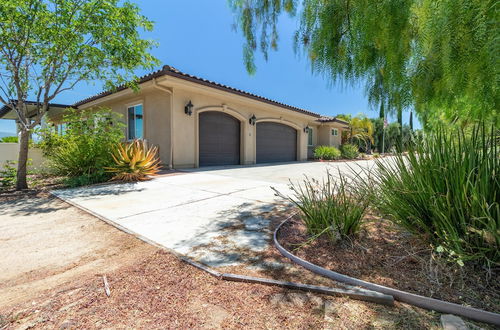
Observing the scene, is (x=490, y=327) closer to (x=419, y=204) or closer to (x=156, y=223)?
(x=419, y=204)

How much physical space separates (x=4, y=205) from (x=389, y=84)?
6672mm

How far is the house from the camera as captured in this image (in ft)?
29.7

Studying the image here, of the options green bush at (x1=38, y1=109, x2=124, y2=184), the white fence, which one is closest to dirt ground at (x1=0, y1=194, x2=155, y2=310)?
green bush at (x1=38, y1=109, x2=124, y2=184)

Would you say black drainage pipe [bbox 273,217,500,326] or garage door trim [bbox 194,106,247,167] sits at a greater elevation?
garage door trim [bbox 194,106,247,167]

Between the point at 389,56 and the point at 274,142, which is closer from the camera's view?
the point at 389,56

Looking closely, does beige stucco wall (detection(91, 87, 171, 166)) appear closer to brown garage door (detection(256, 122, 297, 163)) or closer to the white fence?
the white fence

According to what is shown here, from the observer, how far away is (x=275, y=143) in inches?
560

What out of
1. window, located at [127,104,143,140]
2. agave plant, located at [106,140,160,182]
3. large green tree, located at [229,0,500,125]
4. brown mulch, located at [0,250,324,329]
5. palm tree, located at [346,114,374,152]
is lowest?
brown mulch, located at [0,250,324,329]

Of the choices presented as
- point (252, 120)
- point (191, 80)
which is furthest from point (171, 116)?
point (252, 120)

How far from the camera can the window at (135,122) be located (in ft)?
35.7

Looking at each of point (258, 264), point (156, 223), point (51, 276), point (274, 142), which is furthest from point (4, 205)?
point (274, 142)

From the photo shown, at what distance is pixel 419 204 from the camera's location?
212 cm

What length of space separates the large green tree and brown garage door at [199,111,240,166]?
7501 millimetres

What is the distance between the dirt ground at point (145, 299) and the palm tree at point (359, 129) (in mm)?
22295
